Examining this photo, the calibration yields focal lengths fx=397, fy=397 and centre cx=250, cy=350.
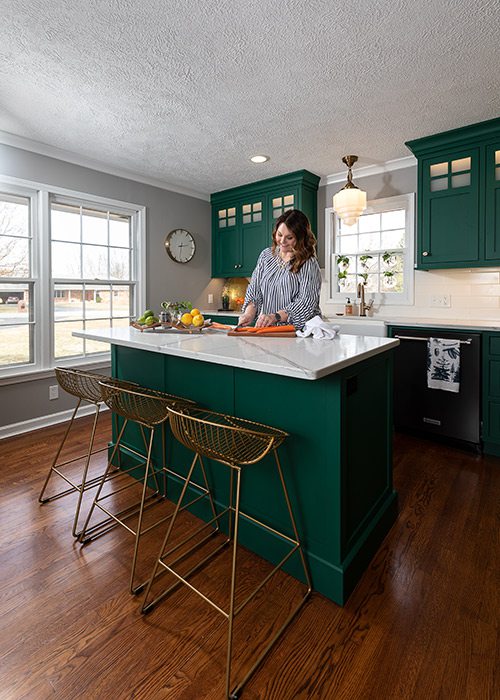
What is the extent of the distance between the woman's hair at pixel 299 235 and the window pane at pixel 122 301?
2.60m

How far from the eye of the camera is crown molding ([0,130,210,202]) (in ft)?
11.1

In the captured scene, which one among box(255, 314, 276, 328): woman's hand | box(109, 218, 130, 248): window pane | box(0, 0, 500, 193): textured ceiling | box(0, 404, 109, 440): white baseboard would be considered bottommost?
box(0, 404, 109, 440): white baseboard

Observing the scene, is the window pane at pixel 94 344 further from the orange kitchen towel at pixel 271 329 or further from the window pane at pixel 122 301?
the orange kitchen towel at pixel 271 329

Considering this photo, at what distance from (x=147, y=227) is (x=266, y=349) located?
3337 mm

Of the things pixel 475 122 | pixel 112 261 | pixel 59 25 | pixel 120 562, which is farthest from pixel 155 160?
pixel 120 562

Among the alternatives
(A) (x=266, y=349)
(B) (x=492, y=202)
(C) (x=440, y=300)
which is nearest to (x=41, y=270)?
(A) (x=266, y=349)

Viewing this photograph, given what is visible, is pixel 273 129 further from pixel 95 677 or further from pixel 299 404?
pixel 95 677

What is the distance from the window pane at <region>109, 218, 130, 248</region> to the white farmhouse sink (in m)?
2.49

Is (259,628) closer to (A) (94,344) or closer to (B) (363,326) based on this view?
(B) (363,326)

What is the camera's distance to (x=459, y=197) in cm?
332

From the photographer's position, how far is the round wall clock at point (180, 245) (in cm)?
484

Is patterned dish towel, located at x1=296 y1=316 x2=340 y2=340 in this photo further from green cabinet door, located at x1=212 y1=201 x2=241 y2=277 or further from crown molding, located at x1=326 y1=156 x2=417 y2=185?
green cabinet door, located at x1=212 y1=201 x2=241 y2=277

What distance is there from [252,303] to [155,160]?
223 centimetres

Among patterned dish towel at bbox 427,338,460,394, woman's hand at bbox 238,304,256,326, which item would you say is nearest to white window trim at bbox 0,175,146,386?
woman's hand at bbox 238,304,256,326
